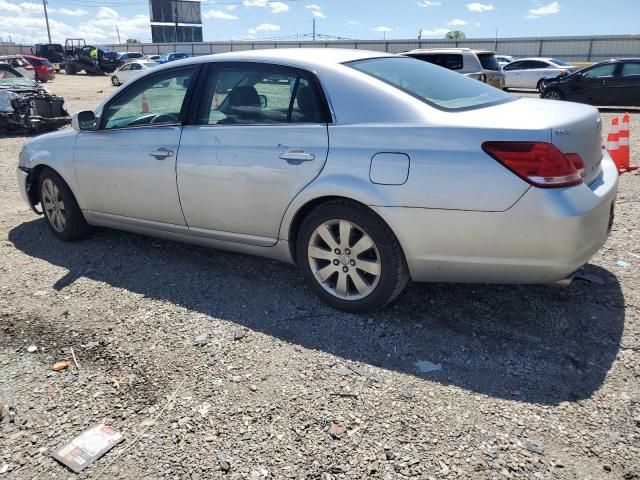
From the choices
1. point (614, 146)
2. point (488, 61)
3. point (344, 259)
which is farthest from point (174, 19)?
point (344, 259)

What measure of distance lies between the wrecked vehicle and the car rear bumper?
1186 centimetres

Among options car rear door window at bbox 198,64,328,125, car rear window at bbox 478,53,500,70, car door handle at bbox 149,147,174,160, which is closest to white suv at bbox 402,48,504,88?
car rear window at bbox 478,53,500,70

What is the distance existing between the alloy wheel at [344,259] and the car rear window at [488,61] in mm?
13296

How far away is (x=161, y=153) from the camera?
4.08 metres

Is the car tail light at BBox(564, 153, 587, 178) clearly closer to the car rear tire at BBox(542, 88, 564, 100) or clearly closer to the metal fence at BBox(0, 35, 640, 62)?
the car rear tire at BBox(542, 88, 564, 100)

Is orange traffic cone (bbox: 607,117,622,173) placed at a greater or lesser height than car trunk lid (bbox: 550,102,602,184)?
lesser

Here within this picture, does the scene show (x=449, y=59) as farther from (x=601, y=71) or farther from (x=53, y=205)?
(x=53, y=205)

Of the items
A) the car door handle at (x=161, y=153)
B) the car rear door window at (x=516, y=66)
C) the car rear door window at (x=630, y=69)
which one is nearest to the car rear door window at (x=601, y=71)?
the car rear door window at (x=630, y=69)

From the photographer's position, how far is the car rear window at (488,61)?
1518 centimetres

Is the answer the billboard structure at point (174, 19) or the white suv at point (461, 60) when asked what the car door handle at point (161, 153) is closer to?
the white suv at point (461, 60)

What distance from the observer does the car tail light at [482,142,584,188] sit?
281cm

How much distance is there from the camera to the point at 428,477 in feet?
7.31

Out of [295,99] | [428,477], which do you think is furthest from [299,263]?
[428,477]

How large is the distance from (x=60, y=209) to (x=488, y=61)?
13617mm
